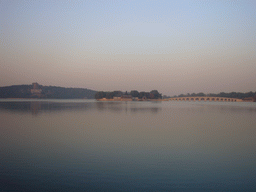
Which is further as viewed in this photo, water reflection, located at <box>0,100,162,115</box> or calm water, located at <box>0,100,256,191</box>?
water reflection, located at <box>0,100,162,115</box>

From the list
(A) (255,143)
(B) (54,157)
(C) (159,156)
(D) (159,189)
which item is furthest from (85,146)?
(A) (255,143)

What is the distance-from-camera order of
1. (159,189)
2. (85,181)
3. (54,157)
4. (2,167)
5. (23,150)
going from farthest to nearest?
(23,150) → (54,157) → (2,167) → (85,181) → (159,189)

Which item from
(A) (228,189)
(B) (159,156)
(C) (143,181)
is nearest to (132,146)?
(B) (159,156)

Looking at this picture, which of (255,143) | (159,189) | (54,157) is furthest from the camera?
(255,143)

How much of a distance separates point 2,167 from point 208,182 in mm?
8195

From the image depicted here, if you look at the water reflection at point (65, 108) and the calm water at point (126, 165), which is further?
the water reflection at point (65, 108)

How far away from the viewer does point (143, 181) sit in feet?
26.7

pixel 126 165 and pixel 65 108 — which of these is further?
pixel 65 108

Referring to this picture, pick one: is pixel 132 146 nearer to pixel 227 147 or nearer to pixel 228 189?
pixel 227 147

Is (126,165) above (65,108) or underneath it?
above

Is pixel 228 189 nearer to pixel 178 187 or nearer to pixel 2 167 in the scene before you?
pixel 178 187

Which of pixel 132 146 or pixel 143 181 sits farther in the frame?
pixel 132 146

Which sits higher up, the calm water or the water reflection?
the calm water

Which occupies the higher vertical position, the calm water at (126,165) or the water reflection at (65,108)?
the calm water at (126,165)
